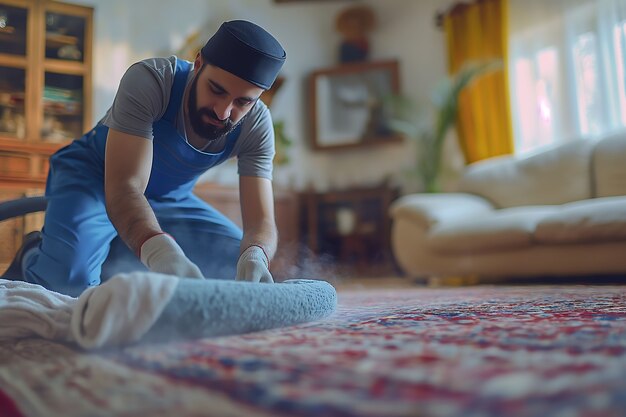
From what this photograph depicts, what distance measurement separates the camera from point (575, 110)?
11.1 feet

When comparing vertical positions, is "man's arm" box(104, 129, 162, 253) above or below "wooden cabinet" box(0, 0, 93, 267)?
below

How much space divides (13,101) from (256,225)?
266 cm

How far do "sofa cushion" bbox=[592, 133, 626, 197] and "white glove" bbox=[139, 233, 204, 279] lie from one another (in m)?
2.36

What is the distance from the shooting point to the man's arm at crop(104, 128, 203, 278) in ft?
3.13

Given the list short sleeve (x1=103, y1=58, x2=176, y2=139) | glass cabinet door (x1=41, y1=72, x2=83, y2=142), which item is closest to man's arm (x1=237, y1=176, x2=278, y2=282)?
short sleeve (x1=103, y1=58, x2=176, y2=139)

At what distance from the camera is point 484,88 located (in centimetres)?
376

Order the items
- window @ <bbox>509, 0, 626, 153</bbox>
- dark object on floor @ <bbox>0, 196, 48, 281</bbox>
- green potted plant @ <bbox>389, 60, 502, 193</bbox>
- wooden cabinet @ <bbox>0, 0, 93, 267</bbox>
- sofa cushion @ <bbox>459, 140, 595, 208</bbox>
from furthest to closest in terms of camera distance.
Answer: green potted plant @ <bbox>389, 60, 502, 193</bbox> → window @ <bbox>509, 0, 626, 153</bbox> → wooden cabinet @ <bbox>0, 0, 93, 267</bbox> → sofa cushion @ <bbox>459, 140, 595, 208</bbox> → dark object on floor @ <bbox>0, 196, 48, 281</bbox>

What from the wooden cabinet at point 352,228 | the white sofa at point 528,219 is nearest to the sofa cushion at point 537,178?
the white sofa at point 528,219

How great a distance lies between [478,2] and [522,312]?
3.26 metres

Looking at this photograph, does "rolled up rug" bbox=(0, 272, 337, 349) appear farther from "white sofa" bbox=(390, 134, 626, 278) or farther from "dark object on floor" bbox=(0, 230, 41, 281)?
"white sofa" bbox=(390, 134, 626, 278)

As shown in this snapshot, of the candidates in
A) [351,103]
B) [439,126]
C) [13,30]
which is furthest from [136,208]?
[351,103]

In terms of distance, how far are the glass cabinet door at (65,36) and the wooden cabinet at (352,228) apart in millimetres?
1812

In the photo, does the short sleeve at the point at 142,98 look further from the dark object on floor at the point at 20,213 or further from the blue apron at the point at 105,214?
the dark object on floor at the point at 20,213

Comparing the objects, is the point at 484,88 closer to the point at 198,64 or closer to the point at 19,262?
the point at 198,64
